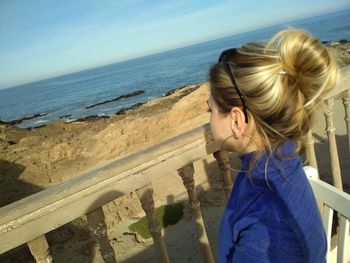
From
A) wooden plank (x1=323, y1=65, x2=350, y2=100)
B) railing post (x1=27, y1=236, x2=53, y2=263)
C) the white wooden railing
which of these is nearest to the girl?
the white wooden railing

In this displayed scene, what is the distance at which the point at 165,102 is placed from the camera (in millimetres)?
22141

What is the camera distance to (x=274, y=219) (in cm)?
120

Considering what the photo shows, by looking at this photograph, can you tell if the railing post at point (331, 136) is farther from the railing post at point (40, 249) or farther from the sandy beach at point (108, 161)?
the railing post at point (40, 249)

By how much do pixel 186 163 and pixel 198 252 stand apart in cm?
441

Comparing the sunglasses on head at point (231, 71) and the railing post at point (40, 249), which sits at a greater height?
the sunglasses on head at point (231, 71)

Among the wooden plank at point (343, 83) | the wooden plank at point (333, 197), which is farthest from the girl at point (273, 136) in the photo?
the wooden plank at point (343, 83)

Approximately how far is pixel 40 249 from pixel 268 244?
1.07 metres

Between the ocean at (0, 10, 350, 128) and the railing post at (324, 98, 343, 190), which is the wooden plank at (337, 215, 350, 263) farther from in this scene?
the ocean at (0, 10, 350, 128)

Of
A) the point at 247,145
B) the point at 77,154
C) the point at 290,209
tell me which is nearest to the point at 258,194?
the point at 290,209

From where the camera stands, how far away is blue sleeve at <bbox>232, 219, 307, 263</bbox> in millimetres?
1175

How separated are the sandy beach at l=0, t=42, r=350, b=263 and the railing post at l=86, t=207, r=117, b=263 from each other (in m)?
1.28

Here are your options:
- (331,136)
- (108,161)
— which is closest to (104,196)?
(331,136)

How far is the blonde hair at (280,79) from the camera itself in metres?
1.24

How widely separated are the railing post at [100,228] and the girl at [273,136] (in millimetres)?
629
